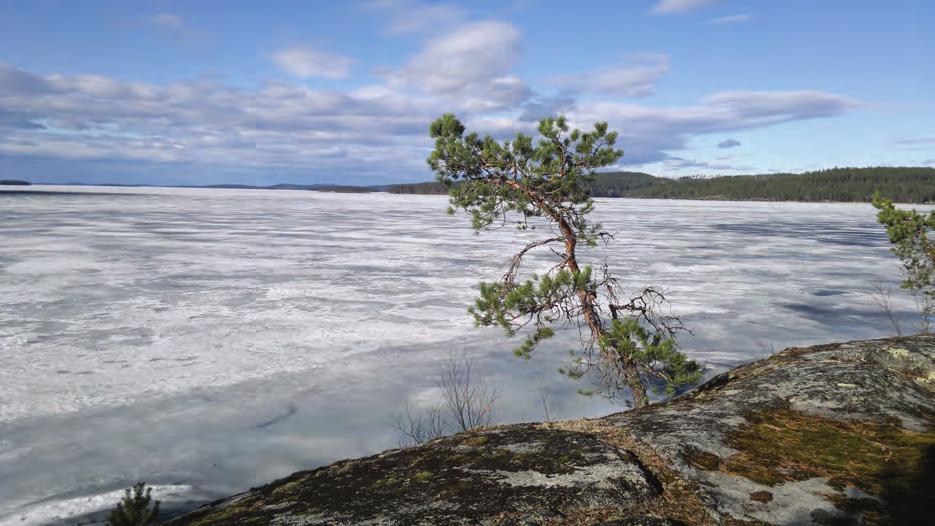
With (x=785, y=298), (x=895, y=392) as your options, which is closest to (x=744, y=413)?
(x=895, y=392)

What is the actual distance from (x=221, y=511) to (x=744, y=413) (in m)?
2.94

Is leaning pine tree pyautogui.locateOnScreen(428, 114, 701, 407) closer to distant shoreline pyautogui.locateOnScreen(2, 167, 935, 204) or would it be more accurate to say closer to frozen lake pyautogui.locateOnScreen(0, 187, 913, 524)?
frozen lake pyautogui.locateOnScreen(0, 187, 913, 524)

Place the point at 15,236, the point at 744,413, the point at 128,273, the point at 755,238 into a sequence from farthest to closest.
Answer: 1. the point at 755,238
2. the point at 15,236
3. the point at 128,273
4. the point at 744,413

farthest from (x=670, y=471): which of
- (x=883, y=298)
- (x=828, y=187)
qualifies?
(x=828, y=187)

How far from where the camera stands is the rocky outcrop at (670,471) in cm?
226

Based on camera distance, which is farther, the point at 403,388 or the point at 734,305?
the point at 734,305

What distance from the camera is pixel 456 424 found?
958cm

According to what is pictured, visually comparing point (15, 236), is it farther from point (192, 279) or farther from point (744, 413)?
point (744, 413)

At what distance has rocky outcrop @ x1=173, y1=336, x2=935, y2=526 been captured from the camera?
226 centimetres

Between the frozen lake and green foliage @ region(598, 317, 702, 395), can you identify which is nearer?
green foliage @ region(598, 317, 702, 395)

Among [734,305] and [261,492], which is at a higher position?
[261,492]

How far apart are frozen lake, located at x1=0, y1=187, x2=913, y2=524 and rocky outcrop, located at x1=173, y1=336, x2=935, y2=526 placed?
531 cm

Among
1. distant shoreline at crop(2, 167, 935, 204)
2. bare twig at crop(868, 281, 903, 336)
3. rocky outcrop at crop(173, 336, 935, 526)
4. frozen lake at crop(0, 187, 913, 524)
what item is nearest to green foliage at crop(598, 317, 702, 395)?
frozen lake at crop(0, 187, 913, 524)

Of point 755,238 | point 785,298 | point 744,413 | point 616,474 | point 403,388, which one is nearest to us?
point 616,474
